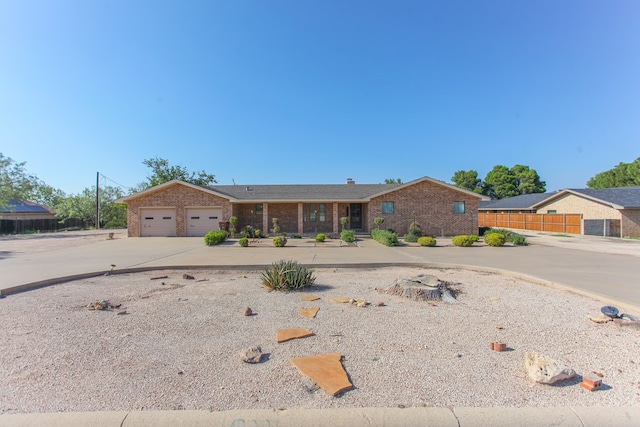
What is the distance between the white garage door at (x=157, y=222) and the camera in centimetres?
2369

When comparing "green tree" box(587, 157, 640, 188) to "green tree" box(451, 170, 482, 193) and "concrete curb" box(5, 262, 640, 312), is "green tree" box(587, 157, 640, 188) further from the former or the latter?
"concrete curb" box(5, 262, 640, 312)

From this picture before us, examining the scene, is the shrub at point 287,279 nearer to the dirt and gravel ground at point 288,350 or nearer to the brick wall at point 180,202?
the dirt and gravel ground at point 288,350

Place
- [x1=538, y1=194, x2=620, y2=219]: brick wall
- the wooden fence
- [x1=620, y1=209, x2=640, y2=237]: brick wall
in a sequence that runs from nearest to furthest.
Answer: [x1=620, y1=209, x2=640, y2=237]: brick wall < [x1=538, y1=194, x2=620, y2=219]: brick wall < the wooden fence

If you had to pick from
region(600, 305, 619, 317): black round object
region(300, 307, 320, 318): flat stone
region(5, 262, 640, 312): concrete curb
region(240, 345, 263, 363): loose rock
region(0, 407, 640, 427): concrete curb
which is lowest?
region(0, 407, 640, 427): concrete curb

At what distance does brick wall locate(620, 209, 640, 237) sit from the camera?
2327cm

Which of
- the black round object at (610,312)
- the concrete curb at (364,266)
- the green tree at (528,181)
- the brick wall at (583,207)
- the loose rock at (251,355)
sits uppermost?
the green tree at (528,181)

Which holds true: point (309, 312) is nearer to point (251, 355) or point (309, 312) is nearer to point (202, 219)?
point (251, 355)

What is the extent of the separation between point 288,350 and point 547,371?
9.10 feet

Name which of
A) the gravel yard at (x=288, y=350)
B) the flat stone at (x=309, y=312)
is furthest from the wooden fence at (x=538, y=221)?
the flat stone at (x=309, y=312)

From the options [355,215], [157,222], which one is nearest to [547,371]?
[355,215]

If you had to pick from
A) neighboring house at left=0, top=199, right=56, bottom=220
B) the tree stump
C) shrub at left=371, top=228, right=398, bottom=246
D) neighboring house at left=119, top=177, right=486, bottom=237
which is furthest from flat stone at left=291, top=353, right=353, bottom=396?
neighboring house at left=0, top=199, right=56, bottom=220

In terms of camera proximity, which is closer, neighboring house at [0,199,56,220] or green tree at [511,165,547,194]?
neighboring house at [0,199,56,220]

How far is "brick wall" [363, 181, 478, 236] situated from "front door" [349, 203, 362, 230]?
3.07 meters

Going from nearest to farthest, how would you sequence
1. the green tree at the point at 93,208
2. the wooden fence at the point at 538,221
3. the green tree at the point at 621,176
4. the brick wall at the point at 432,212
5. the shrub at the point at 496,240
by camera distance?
1. the shrub at the point at 496,240
2. the brick wall at the point at 432,212
3. the wooden fence at the point at 538,221
4. the green tree at the point at 93,208
5. the green tree at the point at 621,176
